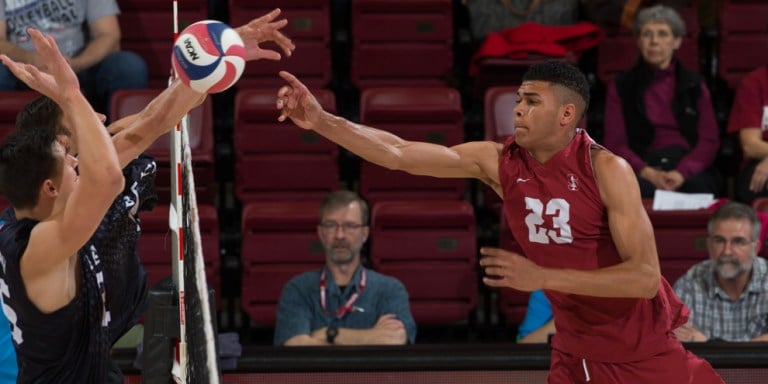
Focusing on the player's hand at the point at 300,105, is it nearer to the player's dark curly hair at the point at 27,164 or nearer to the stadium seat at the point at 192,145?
the player's dark curly hair at the point at 27,164

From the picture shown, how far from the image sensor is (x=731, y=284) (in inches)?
241

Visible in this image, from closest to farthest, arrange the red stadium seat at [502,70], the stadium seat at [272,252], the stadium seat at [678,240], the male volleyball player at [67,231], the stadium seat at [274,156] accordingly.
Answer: the male volleyball player at [67,231] < the stadium seat at [272,252] < the stadium seat at [678,240] < the stadium seat at [274,156] < the red stadium seat at [502,70]

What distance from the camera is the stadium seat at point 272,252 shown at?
6605 millimetres

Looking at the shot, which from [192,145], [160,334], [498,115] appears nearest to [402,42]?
[498,115]

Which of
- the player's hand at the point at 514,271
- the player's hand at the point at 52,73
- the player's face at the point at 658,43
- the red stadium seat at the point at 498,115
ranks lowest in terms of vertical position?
the player's hand at the point at 514,271

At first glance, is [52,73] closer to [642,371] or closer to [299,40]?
[642,371]

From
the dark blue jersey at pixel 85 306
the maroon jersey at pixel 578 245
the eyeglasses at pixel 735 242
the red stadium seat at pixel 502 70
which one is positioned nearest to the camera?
the dark blue jersey at pixel 85 306

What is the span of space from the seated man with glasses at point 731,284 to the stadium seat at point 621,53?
6.38 feet

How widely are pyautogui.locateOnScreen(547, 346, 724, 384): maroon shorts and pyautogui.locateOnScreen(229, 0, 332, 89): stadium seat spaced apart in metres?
3.44

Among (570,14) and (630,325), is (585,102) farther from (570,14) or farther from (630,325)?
(570,14)

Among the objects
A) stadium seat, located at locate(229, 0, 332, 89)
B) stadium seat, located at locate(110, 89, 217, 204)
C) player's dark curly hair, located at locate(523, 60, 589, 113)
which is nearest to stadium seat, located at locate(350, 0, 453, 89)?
stadium seat, located at locate(229, 0, 332, 89)

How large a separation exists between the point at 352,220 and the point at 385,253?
1.93ft

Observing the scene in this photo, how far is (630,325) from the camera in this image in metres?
4.58

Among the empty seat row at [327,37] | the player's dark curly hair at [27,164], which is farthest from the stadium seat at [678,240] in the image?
the player's dark curly hair at [27,164]
